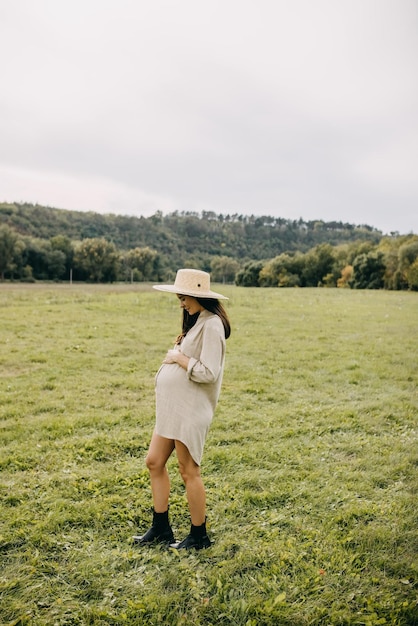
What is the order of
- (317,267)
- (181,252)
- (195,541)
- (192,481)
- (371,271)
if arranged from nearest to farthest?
(192,481)
(195,541)
(371,271)
(317,267)
(181,252)

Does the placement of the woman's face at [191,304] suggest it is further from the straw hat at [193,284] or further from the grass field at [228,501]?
the grass field at [228,501]

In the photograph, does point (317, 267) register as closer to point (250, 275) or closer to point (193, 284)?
point (250, 275)

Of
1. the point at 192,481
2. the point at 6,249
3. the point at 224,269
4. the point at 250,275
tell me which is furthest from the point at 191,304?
the point at 224,269

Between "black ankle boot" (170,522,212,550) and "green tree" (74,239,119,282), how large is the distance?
228 ft

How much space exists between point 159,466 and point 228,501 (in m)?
1.45

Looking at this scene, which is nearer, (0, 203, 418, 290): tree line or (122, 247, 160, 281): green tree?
(0, 203, 418, 290): tree line

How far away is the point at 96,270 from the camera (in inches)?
2835

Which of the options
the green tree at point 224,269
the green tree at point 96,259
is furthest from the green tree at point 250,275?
the green tree at point 96,259

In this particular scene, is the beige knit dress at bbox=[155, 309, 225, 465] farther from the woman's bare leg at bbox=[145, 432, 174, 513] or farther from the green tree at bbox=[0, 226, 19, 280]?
the green tree at bbox=[0, 226, 19, 280]

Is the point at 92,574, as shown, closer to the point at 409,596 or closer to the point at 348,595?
the point at 348,595

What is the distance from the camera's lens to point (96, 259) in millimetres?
70750

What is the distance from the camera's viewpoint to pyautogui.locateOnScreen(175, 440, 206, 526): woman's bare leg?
4.00 meters

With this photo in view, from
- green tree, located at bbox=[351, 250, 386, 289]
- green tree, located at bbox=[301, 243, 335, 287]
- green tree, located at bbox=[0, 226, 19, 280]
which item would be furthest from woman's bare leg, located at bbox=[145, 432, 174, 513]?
green tree, located at bbox=[301, 243, 335, 287]

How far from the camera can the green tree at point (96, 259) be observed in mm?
70625
